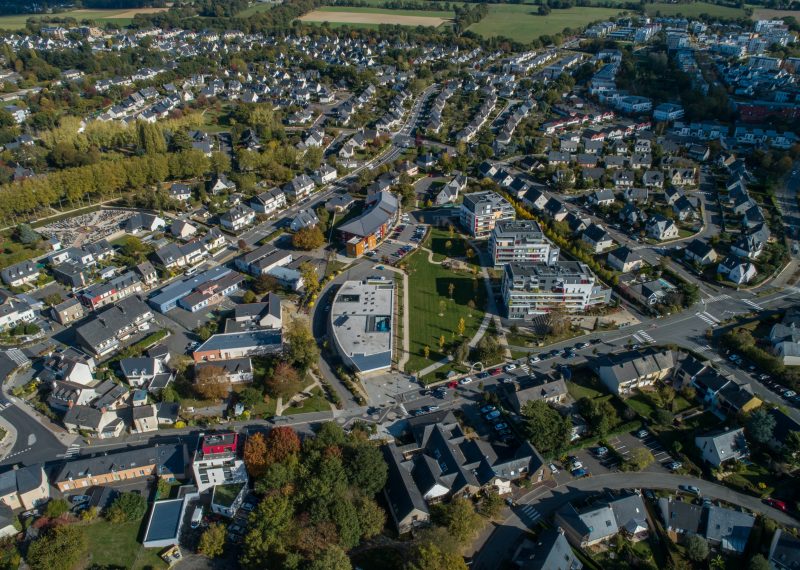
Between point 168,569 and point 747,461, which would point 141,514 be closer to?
point 168,569

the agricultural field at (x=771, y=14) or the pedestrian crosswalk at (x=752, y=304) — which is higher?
the agricultural field at (x=771, y=14)

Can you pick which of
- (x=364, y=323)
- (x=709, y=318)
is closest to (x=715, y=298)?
(x=709, y=318)

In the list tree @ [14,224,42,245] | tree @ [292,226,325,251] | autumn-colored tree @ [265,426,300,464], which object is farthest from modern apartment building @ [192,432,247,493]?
tree @ [14,224,42,245]

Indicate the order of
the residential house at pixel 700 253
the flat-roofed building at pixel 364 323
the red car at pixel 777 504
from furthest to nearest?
1. the residential house at pixel 700 253
2. the flat-roofed building at pixel 364 323
3. the red car at pixel 777 504

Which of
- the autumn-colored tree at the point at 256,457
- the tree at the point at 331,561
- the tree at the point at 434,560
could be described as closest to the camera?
the tree at the point at 331,561

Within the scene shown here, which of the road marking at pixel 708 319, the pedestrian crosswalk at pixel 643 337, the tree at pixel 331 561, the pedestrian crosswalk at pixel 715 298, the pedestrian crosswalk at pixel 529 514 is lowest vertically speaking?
the pedestrian crosswalk at pixel 529 514

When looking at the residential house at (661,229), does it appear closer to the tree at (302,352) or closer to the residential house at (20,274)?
the tree at (302,352)

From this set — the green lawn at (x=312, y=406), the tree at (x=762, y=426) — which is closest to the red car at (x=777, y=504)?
the tree at (x=762, y=426)
